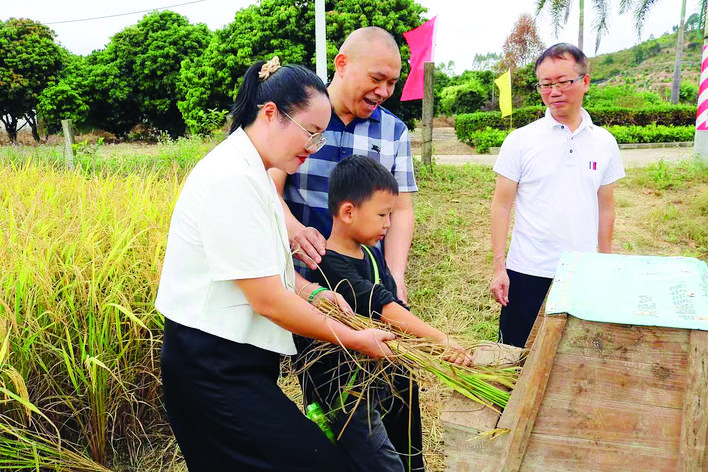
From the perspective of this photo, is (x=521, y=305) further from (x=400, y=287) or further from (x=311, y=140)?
(x=311, y=140)

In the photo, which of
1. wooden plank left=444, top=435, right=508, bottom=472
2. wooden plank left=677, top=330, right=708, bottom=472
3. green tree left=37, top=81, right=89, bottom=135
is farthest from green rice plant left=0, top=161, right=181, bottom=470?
green tree left=37, top=81, right=89, bottom=135

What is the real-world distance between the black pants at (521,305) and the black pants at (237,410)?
1.25 metres

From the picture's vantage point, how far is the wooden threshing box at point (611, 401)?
3.21 feet

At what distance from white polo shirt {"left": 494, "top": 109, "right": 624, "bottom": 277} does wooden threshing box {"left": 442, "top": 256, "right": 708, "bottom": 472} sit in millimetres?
1277

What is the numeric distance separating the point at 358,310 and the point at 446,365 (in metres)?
0.37

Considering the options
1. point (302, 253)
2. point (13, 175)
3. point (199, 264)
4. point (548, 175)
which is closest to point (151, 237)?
point (302, 253)

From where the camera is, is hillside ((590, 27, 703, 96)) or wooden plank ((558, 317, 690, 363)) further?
hillside ((590, 27, 703, 96))

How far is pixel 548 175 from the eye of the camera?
7.43ft

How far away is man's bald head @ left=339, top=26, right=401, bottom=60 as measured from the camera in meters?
1.88

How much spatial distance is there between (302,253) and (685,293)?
0.97 m

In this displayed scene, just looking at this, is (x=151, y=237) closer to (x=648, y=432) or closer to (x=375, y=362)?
(x=375, y=362)

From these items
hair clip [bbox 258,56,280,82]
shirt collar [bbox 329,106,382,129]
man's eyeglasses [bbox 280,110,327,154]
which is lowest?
man's eyeglasses [bbox 280,110,327,154]

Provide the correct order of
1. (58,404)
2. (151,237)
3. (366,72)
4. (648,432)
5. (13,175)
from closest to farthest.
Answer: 1. (648,432)
2. (366,72)
3. (58,404)
4. (151,237)
5. (13,175)

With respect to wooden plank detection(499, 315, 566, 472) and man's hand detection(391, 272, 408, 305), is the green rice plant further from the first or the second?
wooden plank detection(499, 315, 566, 472)
